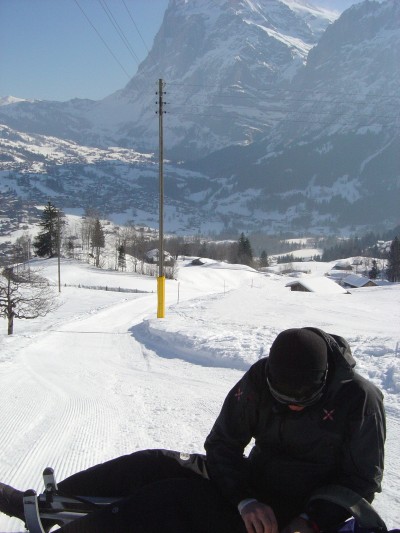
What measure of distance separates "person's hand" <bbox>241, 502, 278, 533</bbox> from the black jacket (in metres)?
0.12

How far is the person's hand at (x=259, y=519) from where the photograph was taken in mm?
1893

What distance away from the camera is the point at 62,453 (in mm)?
3633

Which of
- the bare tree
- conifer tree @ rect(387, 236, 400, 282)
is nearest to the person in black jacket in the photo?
the bare tree

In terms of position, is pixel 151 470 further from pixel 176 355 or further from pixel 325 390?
pixel 176 355

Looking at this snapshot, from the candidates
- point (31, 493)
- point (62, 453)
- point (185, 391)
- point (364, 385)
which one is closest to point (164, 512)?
point (31, 493)

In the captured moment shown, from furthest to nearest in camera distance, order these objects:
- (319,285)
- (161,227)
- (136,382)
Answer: (319,285) → (161,227) → (136,382)

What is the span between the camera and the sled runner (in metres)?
1.91

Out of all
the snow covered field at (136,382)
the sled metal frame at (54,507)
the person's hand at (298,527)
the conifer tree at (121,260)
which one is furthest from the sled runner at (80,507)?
the conifer tree at (121,260)

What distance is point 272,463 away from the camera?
7.35ft

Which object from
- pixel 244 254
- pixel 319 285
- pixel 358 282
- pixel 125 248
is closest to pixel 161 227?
pixel 319 285

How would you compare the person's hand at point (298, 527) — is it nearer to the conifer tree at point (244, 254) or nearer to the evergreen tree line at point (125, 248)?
the evergreen tree line at point (125, 248)

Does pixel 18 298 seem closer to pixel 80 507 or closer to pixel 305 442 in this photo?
pixel 80 507

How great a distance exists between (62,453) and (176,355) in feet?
14.3

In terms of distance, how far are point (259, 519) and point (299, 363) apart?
2.18 feet
